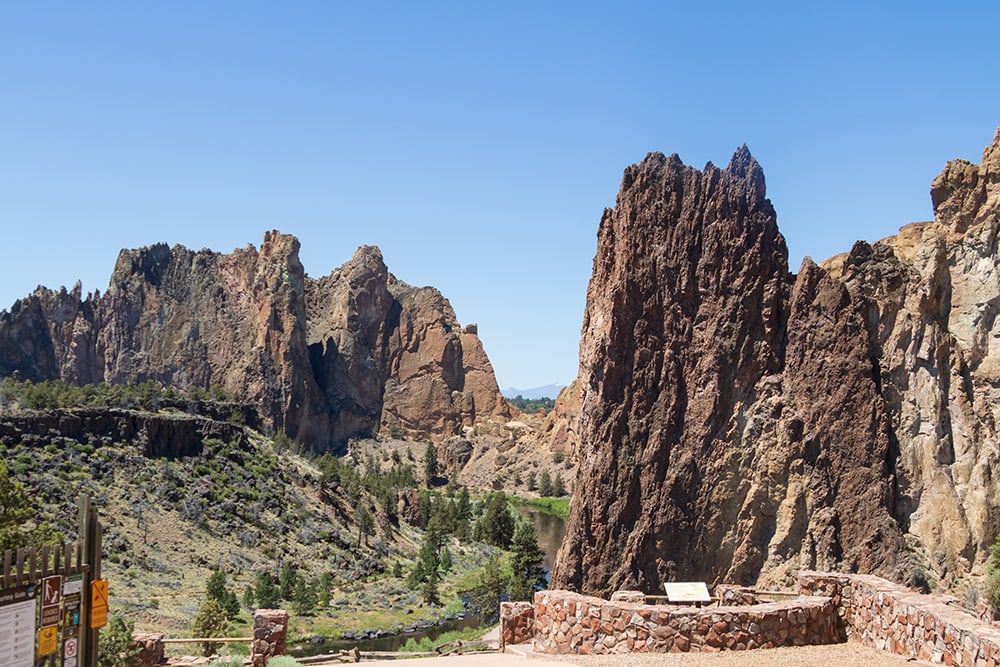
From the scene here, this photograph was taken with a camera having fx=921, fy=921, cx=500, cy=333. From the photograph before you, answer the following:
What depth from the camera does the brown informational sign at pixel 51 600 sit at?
1000cm

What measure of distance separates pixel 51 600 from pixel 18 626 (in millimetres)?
470

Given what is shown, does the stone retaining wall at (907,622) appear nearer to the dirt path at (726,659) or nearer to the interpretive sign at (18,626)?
the dirt path at (726,659)

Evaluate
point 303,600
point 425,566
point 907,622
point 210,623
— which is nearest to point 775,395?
point 210,623

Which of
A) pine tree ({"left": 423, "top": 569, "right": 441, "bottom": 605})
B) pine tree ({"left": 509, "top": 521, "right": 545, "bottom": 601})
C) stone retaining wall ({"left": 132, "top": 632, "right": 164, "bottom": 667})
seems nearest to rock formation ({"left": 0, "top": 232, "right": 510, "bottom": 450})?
pine tree ({"left": 423, "top": 569, "right": 441, "bottom": 605})

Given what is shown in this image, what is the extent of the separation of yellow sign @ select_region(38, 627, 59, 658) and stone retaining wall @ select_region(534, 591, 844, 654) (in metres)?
9.35

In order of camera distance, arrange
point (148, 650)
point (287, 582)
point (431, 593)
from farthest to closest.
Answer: point (431, 593), point (287, 582), point (148, 650)

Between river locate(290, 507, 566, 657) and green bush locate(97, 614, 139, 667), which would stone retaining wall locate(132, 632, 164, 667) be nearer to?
green bush locate(97, 614, 139, 667)

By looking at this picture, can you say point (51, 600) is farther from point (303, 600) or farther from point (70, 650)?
point (303, 600)

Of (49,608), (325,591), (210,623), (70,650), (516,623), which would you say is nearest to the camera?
(49,608)

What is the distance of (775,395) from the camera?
4394cm

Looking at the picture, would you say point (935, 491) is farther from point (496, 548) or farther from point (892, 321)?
point (496, 548)

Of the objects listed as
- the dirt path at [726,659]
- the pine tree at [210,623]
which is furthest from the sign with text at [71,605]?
the pine tree at [210,623]

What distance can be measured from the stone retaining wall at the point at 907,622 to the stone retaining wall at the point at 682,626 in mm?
565

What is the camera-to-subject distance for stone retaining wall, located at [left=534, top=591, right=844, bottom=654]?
51.9ft
